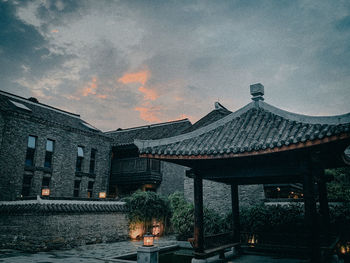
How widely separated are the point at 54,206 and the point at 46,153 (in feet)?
24.8

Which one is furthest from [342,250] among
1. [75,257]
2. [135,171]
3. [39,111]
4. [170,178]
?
[39,111]

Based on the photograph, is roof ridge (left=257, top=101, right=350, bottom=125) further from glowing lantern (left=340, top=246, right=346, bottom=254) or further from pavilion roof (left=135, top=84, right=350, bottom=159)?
glowing lantern (left=340, top=246, right=346, bottom=254)

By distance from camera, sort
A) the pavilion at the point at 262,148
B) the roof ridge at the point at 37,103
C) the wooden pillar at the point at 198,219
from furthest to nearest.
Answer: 1. the roof ridge at the point at 37,103
2. the wooden pillar at the point at 198,219
3. the pavilion at the point at 262,148

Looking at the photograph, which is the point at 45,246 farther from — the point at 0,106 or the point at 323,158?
the point at 323,158

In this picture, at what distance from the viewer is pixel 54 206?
40.3ft

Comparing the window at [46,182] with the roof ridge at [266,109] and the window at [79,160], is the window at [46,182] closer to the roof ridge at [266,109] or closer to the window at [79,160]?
the window at [79,160]

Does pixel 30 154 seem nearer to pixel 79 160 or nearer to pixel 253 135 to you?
pixel 79 160

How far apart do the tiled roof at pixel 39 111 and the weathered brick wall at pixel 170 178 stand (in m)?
6.84

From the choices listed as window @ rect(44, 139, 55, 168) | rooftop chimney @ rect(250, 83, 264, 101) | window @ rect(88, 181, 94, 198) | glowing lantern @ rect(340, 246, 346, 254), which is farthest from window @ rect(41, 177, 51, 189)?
glowing lantern @ rect(340, 246, 346, 254)

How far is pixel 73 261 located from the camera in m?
9.12

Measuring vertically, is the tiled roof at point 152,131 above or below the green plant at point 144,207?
above

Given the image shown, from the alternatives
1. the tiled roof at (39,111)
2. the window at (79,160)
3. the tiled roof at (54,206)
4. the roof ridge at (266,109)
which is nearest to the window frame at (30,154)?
the tiled roof at (39,111)

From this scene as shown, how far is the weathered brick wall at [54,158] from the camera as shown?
16.2m

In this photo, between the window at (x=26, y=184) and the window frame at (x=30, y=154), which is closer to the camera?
the window at (x=26, y=184)
